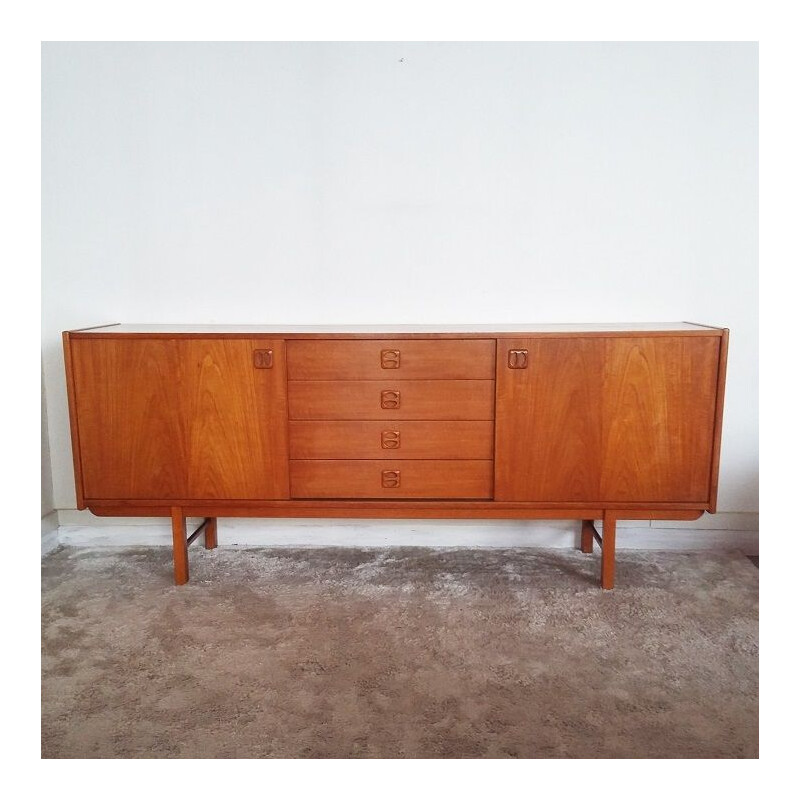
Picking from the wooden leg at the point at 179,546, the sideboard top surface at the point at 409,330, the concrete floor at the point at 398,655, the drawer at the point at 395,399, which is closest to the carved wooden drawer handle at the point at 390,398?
the drawer at the point at 395,399

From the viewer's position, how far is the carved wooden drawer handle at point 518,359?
2426mm

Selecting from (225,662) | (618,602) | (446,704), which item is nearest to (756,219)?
(618,602)

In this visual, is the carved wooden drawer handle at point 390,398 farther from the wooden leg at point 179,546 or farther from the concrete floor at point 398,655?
the wooden leg at point 179,546

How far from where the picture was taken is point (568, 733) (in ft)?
5.81

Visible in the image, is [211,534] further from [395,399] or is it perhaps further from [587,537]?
[587,537]

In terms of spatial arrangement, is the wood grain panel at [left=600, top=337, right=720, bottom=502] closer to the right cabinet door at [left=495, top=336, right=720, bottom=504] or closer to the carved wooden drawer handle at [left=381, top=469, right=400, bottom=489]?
the right cabinet door at [left=495, top=336, right=720, bottom=504]

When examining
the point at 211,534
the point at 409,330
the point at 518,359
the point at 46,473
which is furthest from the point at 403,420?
the point at 46,473

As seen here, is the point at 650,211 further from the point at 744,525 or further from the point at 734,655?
the point at 734,655

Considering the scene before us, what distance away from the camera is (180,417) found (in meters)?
2.52

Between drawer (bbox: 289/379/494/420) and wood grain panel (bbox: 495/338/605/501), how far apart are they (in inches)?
3.7

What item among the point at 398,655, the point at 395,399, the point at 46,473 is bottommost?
the point at 398,655

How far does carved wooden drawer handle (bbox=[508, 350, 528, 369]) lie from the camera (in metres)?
2.43

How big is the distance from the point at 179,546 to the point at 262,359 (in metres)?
0.85

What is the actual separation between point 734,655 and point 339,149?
2.40 metres
